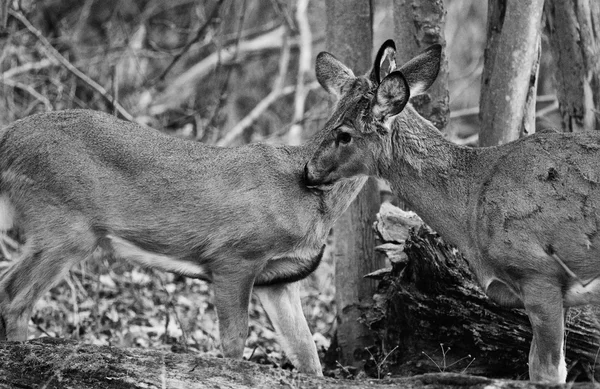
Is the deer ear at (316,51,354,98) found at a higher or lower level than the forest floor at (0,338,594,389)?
higher

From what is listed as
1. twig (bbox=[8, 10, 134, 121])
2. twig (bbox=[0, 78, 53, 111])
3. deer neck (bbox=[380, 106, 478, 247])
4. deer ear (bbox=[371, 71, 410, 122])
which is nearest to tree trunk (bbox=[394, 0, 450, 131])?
deer neck (bbox=[380, 106, 478, 247])

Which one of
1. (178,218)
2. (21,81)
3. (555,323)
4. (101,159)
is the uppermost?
(21,81)

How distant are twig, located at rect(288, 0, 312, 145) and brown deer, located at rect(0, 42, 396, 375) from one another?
21.5ft

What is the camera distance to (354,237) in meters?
8.22

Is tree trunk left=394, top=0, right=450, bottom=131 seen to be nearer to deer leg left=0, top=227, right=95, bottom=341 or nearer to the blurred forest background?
the blurred forest background

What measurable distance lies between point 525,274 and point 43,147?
373 cm

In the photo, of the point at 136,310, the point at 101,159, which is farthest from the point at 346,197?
the point at 136,310

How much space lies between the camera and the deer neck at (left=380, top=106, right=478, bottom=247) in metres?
6.68

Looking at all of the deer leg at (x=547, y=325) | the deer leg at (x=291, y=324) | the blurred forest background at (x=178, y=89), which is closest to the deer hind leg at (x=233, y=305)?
the deer leg at (x=291, y=324)

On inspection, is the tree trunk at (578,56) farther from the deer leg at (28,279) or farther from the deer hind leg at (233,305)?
the deer leg at (28,279)

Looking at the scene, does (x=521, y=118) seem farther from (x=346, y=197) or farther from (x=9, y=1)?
(x=9, y=1)

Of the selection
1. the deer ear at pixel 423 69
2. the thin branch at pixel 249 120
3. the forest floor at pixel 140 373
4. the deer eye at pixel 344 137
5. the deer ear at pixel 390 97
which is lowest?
the forest floor at pixel 140 373

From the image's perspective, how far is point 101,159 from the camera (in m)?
7.16

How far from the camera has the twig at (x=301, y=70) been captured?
14047mm
